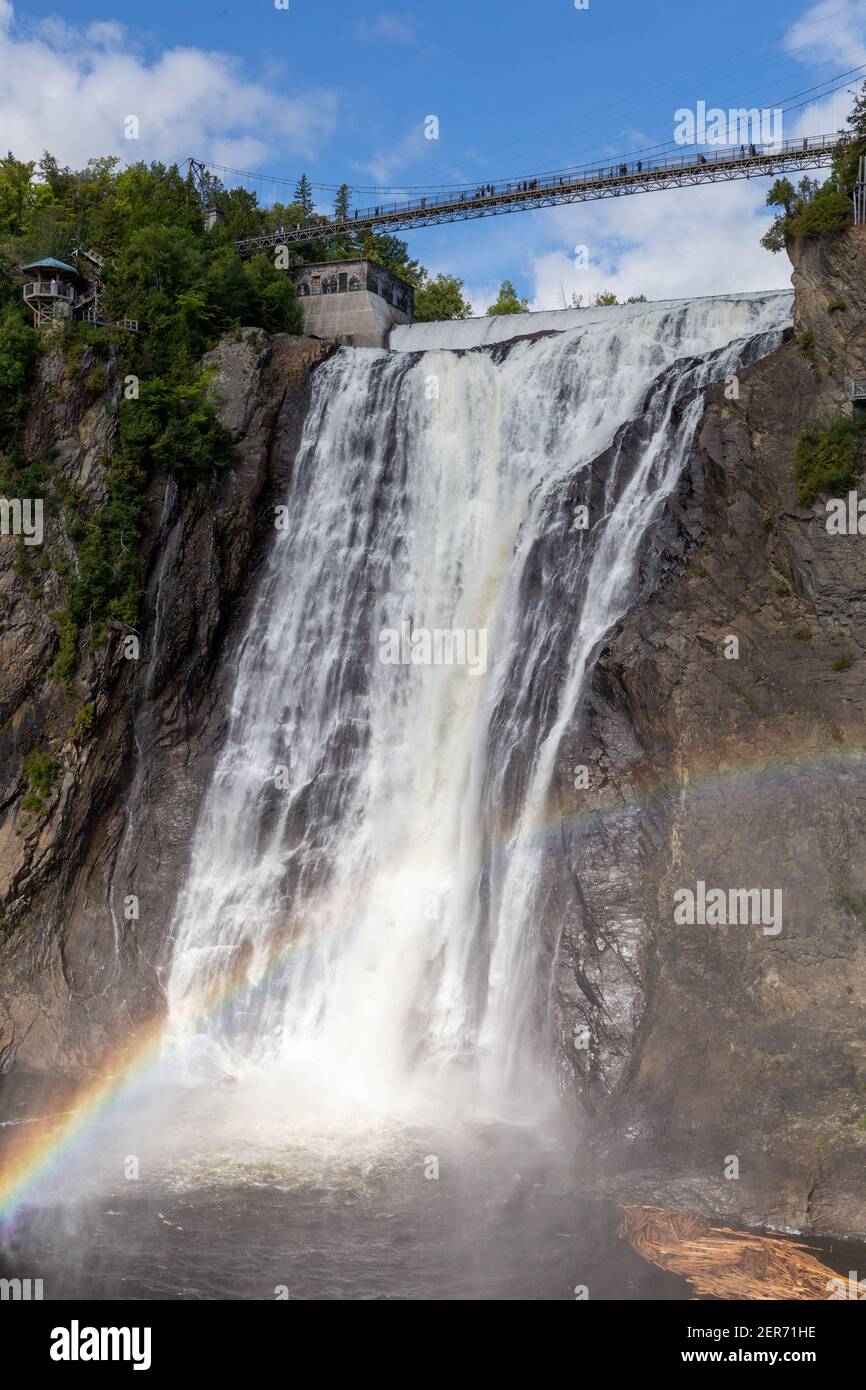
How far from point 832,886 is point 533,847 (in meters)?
6.07

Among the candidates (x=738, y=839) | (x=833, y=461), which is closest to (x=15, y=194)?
(x=833, y=461)

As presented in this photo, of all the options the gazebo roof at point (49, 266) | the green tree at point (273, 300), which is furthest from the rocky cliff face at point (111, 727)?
the green tree at point (273, 300)

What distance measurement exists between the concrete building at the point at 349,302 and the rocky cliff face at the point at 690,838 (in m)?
17.1

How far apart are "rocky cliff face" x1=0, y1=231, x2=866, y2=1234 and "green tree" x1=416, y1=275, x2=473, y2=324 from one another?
34.8 m

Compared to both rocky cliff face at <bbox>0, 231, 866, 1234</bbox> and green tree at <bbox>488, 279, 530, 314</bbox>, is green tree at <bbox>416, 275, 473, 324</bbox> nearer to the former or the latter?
green tree at <bbox>488, 279, 530, 314</bbox>

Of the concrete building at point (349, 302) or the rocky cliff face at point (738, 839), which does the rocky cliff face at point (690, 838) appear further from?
the concrete building at point (349, 302)

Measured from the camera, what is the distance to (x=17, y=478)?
123ft

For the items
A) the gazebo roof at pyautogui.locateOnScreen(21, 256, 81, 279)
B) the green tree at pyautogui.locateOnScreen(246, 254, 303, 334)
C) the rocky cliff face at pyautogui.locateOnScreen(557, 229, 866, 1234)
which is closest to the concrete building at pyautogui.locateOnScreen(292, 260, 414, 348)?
the green tree at pyautogui.locateOnScreen(246, 254, 303, 334)

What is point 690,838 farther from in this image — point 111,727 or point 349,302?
point 349,302

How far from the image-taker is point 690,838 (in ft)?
84.7

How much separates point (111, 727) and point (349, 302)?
20.2 metres

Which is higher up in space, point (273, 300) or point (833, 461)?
point (273, 300)

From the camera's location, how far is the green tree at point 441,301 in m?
64.8
